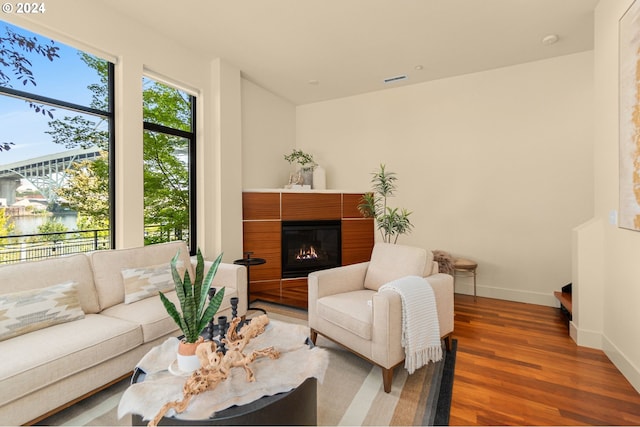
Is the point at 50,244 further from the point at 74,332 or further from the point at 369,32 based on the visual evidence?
the point at 369,32

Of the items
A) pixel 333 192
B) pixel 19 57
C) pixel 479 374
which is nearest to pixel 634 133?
pixel 479 374

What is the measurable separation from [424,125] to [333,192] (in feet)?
5.29

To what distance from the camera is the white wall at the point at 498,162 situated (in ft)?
11.6

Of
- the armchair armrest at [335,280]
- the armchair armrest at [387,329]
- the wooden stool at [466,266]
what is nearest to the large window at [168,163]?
the armchair armrest at [335,280]

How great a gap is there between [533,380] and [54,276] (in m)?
3.36

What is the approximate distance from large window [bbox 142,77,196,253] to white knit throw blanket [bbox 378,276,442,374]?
2.60 metres

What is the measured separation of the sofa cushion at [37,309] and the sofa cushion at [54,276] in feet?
0.25

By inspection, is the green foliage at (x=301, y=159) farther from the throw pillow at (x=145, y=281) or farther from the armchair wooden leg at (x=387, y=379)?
the armchair wooden leg at (x=387, y=379)

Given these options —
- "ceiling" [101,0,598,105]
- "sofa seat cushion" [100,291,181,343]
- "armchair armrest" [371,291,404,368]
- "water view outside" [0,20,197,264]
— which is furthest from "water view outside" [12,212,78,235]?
"armchair armrest" [371,291,404,368]

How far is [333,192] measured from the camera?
14.8 ft

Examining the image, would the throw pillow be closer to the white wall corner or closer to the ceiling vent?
the white wall corner

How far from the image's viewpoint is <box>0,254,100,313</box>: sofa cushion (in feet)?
6.33

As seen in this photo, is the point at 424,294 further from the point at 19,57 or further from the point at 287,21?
the point at 19,57

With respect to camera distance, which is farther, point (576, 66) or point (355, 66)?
point (355, 66)
